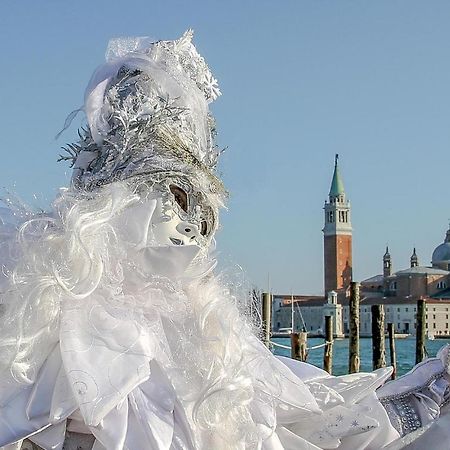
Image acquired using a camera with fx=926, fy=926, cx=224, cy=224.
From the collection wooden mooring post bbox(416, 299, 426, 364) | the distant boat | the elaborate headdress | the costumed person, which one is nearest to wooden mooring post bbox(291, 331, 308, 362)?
wooden mooring post bbox(416, 299, 426, 364)

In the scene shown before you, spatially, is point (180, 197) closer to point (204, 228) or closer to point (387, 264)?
point (204, 228)

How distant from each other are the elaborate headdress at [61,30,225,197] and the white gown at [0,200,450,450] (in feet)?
0.49

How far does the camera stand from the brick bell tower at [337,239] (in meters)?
64.5

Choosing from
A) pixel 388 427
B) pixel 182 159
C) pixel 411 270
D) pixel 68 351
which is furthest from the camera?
pixel 411 270

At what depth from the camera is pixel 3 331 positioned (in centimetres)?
150

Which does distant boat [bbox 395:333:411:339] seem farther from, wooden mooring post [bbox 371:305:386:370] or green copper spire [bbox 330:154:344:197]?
wooden mooring post [bbox 371:305:386:370]

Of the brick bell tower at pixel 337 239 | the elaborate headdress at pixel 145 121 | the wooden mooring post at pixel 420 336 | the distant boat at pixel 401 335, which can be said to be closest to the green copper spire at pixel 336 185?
the brick bell tower at pixel 337 239

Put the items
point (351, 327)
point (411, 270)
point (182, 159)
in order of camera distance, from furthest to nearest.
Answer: point (411, 270) → point (351, 327) → point (182, 159)

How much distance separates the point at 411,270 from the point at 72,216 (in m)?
60.4

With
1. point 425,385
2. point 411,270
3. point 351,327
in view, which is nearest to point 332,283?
point 411,270

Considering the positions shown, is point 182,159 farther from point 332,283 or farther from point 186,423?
point 332,283

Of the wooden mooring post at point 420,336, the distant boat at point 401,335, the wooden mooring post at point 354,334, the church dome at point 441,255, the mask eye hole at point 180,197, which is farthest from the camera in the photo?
the church dome at point 441,255

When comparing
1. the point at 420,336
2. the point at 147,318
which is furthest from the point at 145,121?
the point at 420,336

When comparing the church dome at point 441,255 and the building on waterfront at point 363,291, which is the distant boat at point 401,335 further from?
the church dome at point 441,255
